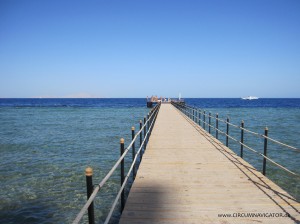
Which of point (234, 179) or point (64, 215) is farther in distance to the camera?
point (64, 215)

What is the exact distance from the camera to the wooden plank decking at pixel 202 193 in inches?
174

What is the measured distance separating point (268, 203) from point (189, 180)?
6.43 feet

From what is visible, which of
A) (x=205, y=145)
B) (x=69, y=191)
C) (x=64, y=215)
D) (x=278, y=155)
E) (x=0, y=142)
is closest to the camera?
(x=64, y=215)

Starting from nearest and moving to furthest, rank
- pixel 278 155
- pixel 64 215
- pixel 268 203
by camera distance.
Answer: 1. pixel 268 203
2. pixel 64 215
3. pixel 278 155

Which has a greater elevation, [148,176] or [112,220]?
[148,176]

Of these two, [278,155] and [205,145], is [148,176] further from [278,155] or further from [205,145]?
[278,155]

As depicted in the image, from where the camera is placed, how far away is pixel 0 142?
18.8 metres

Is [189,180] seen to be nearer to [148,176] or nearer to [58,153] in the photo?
[148,176]

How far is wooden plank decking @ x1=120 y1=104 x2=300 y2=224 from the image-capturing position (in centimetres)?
441

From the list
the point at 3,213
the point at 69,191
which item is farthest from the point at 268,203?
the point at 3,213

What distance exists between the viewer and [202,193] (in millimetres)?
5441

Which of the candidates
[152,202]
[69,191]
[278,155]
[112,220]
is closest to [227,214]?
[152,202]

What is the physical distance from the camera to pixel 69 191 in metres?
8.73

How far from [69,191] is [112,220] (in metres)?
2.92
